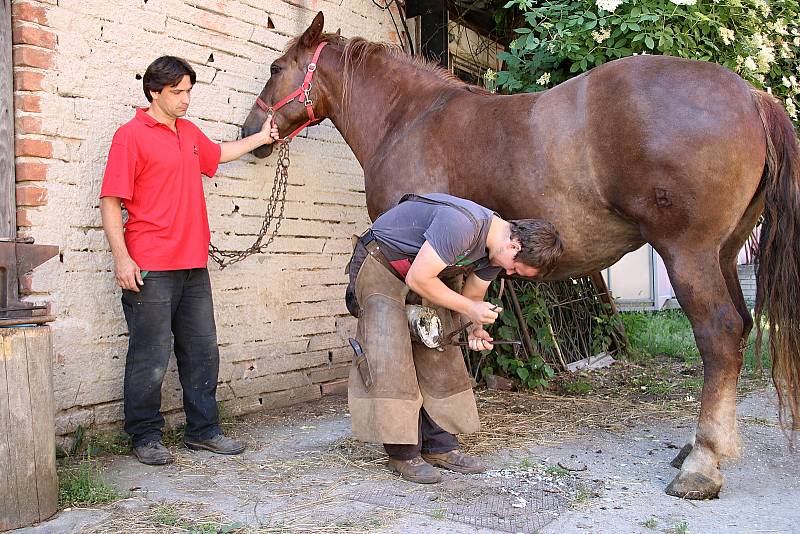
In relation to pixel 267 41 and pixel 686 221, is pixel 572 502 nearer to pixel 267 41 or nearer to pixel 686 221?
pixel 686 221

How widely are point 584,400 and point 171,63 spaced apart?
3.56m

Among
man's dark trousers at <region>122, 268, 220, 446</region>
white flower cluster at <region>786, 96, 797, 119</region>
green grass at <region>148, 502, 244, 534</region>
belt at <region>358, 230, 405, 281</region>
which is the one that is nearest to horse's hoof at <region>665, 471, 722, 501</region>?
belt at <region>358, 230, 405, 281</region>

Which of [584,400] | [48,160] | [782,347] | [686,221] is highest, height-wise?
[48,160]

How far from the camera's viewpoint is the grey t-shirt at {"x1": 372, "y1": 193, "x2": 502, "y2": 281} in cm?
281

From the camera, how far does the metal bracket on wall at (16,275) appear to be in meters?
2.65

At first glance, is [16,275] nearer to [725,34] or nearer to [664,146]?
[664,146]

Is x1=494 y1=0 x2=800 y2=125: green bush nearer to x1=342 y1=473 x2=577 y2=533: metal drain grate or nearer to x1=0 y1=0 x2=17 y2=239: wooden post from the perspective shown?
x1=342 y1=473 x2=577 y2=533: metal drain grate

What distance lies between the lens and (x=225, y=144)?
4.10 meters

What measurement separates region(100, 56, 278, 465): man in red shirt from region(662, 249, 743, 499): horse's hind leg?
227cm

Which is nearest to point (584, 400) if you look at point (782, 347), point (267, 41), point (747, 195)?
point (782, 347)

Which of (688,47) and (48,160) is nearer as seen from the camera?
(48,160)

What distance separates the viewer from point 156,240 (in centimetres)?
348

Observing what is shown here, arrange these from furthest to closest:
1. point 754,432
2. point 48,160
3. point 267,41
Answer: point 267,41
point 754,432
point 48,160

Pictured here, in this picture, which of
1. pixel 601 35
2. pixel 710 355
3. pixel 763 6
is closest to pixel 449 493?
pixel 710 355
